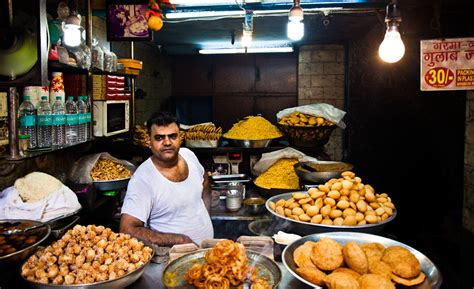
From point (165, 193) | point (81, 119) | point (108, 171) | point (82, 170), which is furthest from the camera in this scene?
point (108, 171)

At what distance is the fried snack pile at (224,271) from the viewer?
1.72 metres

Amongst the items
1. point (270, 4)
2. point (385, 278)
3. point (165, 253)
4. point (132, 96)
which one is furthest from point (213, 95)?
point (385, 278)

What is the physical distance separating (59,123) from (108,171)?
30.7 inches

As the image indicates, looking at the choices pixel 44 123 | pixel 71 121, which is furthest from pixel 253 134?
pixel 44 123

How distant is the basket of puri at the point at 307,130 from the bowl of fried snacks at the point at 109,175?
201 centimetres

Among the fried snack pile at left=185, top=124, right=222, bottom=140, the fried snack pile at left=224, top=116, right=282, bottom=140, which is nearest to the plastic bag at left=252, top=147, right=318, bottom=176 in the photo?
the fried snack pile at left=224, top=116, right=282, bottom=140

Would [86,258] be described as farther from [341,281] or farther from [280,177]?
[280,177]

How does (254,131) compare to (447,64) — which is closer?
(447,64)

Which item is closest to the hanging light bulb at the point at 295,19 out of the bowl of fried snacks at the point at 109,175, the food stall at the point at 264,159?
the food stall at the point at 264,159

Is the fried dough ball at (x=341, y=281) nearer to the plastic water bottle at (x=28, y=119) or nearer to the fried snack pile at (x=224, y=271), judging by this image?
the fried snack pile at (x=224, y=271)

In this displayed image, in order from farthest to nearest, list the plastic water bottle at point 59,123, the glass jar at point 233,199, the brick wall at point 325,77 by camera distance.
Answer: the brick wall at point 325,77 < the glass jar at point 233,199 < the plastic water bottle at point 59,123

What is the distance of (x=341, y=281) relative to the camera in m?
1.63

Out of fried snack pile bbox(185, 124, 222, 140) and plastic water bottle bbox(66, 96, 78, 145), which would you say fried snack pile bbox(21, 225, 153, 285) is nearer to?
plastic water bottle bbox(66, 96, 78, 145)

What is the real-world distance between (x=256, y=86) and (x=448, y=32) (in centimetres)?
446
